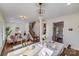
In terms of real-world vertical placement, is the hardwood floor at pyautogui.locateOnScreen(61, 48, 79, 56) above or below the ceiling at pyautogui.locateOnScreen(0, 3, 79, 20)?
below

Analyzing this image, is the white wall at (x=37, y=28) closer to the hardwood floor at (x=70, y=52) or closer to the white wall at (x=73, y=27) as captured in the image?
the white wall at (x=73, y=27)

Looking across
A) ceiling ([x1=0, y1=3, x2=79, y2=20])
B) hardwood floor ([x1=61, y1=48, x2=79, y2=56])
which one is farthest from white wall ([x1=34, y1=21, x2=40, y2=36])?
hardwood floor ([x1=61, y1=48, x2=79, y2=56])

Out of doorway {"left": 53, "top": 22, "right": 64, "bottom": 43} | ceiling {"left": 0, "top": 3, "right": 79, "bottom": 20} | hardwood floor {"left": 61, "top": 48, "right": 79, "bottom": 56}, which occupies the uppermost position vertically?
ceiling {"left": 0, "top": 3, "right": 79, "bottom": 20}

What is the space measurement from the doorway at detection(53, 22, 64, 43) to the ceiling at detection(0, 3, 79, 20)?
126 millimetres

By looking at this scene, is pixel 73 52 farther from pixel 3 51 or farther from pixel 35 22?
pixel 3 51

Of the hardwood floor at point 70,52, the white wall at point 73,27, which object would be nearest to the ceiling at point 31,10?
the white wall at point 73,27

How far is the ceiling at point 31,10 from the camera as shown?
1.38 m

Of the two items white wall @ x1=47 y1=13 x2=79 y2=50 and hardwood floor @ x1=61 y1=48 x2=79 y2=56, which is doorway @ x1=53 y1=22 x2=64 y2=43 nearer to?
white wall @ x1=47 y1=13 x2=79 y2=50

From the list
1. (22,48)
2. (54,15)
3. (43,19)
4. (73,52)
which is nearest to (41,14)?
(43,19)

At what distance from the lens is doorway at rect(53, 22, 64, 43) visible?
4.69ft

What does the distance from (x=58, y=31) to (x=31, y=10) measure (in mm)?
466

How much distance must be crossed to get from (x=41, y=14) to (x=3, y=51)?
70cm

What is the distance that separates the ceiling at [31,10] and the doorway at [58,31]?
13cm

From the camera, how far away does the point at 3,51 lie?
1393mm
